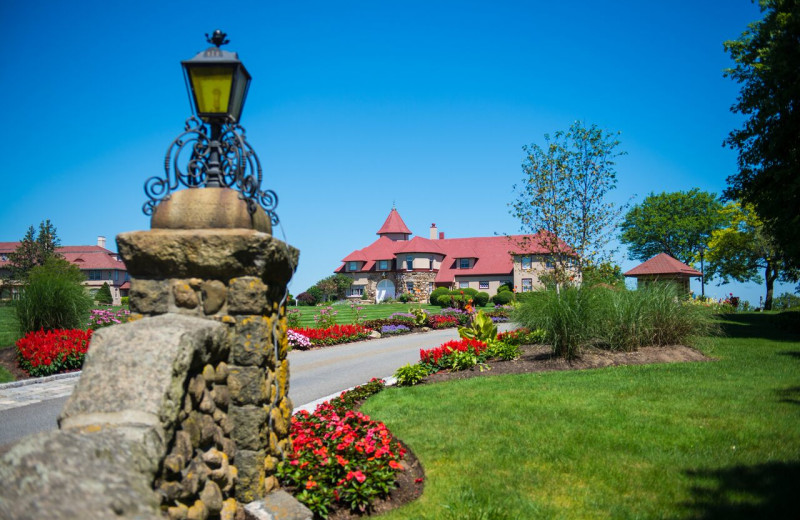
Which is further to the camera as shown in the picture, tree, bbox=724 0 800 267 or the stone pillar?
Result: tree, bbox=724 0 800 267

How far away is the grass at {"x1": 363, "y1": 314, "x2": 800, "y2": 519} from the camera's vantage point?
4.07 meters

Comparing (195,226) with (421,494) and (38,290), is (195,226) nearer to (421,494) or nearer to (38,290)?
(421,494)

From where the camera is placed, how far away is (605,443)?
5359mm

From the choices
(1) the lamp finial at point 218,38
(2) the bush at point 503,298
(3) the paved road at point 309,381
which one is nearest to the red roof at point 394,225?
(2) the bush at point 503,298

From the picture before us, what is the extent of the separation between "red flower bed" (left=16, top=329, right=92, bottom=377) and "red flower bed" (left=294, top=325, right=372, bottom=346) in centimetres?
626

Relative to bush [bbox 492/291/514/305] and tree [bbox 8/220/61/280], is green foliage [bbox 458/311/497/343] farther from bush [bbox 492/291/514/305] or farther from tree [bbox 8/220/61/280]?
tree [bbox 8/220/61/280]

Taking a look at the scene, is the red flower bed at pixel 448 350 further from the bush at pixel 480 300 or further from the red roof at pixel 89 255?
the red roof at pixel 89 255

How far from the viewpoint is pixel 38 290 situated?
1219 centimetres

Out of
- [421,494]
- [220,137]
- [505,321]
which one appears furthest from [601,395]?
[505,321]

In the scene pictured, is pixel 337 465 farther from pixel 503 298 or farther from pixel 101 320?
pixel 503 298

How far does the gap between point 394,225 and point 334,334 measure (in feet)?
128

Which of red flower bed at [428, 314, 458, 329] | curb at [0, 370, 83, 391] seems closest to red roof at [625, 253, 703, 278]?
red flower bed at [428, 314, 458, 329]

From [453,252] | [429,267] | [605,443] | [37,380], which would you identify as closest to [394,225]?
[453,252]

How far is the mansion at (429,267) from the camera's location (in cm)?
4734
